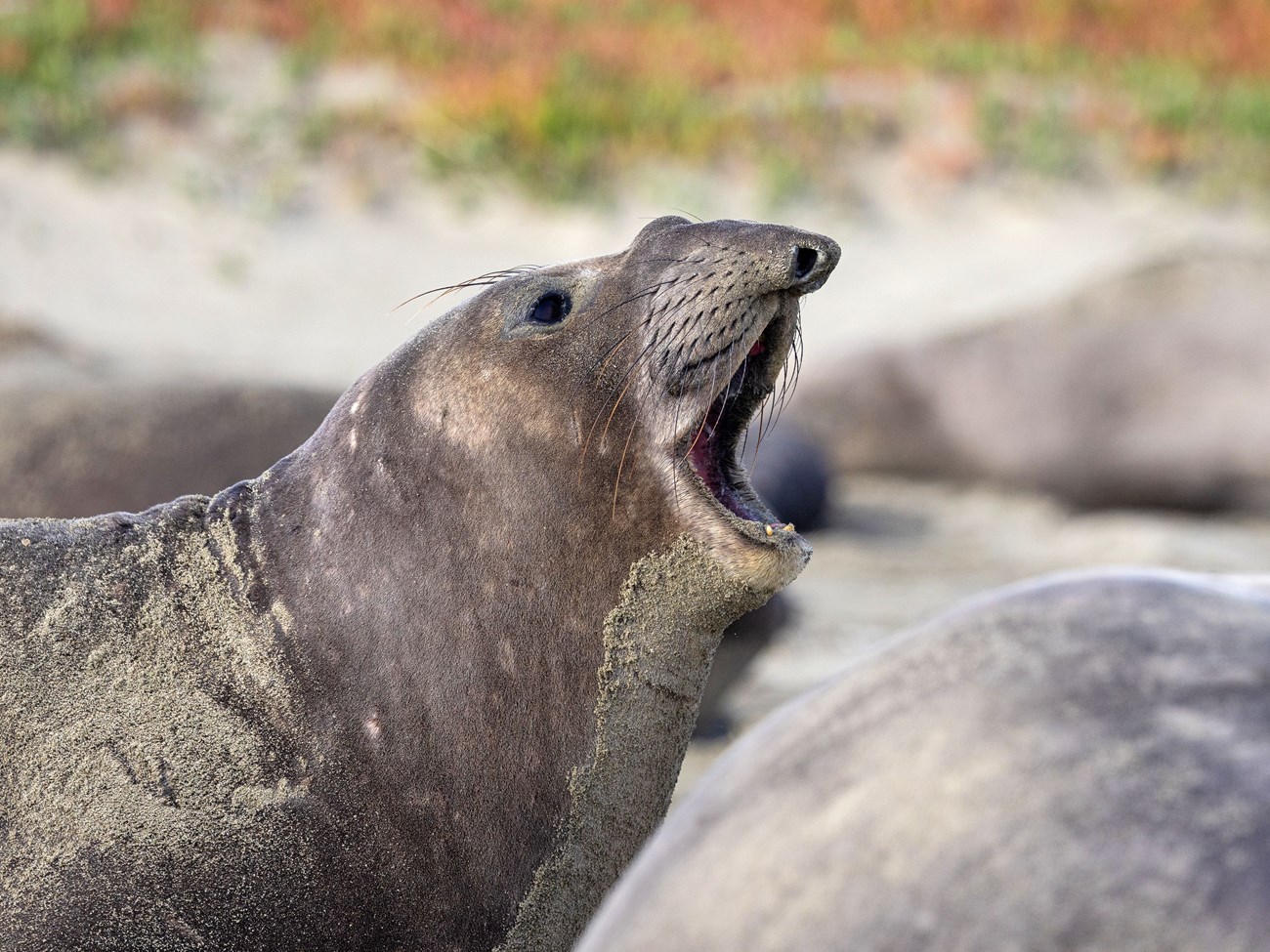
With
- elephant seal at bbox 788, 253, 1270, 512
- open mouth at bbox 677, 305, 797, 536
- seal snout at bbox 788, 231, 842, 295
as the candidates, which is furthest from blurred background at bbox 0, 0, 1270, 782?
seal snout at bbox 788, 231, 842, 295

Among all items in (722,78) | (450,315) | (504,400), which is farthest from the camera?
(722,78)

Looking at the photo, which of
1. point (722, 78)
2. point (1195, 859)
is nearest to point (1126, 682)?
point (1195, 859)

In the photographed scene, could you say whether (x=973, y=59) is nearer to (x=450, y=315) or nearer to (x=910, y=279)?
(x=910, y=279)

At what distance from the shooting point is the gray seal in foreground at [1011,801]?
4.31ft

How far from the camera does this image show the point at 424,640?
2.32 m

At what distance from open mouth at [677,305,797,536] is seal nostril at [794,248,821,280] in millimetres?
74

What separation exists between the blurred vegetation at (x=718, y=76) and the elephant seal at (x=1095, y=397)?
12.5 feet

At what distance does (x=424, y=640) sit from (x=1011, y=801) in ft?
3.75

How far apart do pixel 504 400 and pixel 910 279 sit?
30.5 ft

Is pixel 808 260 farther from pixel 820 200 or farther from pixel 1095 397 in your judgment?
pixel 820 200

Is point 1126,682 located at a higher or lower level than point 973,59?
lower

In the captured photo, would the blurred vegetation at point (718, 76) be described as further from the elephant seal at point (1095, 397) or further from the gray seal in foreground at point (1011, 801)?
the gray seal in foreground at point (1011, 801)

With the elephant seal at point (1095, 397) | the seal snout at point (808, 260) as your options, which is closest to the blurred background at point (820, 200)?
the elephant seal at point (1095, 397)

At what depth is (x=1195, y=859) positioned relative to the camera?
Answer: 1.32 m
